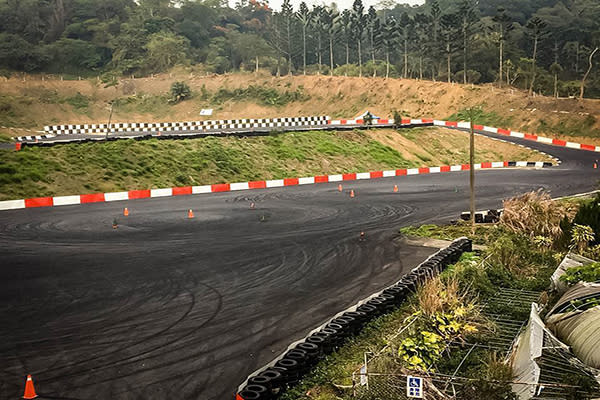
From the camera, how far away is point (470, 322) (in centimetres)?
1203

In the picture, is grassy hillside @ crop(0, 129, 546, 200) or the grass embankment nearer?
the grass embankment

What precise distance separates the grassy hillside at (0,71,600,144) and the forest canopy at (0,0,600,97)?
8087mm

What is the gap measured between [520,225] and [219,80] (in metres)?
76.3

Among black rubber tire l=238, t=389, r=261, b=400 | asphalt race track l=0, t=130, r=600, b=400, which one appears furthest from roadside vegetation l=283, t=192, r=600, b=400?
asphalt race track l=0, t=130, r=600, b=400

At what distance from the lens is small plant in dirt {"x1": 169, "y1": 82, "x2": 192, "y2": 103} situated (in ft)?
284

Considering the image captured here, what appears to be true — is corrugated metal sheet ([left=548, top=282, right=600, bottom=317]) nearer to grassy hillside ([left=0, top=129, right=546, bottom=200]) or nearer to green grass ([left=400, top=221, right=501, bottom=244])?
green grass ([left=400, top=221, right=501, bottom=244])

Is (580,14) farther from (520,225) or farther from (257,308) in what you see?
(257,308)

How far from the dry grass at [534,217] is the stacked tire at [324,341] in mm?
6570

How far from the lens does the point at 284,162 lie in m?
44.1

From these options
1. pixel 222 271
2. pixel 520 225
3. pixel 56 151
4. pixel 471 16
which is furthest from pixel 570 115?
pixel 222 271

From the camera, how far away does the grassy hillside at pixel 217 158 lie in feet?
111

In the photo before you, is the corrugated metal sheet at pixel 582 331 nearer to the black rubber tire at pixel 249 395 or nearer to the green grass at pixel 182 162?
the black rubber tire at pixel 249 395

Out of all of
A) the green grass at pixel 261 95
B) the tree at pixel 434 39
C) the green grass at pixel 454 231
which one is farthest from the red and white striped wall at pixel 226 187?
the tree at pixel 434 39

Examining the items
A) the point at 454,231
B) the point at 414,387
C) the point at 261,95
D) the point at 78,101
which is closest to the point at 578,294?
the point at 414,387
